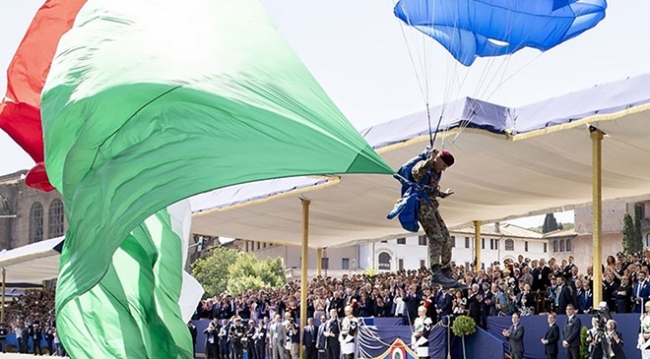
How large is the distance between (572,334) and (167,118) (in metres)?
10.4

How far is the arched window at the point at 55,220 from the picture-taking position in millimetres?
90681

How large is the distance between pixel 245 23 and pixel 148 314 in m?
3.44

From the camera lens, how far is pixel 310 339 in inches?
924

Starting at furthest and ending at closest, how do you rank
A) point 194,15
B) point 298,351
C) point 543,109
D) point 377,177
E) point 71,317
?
point 298,351 → point 377,177 → point 543,109 → point 71,317 → point 194,15

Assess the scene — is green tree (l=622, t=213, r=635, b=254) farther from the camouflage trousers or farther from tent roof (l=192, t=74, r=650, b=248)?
the camouflage trousers

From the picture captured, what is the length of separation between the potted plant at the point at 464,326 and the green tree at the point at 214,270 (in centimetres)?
5360

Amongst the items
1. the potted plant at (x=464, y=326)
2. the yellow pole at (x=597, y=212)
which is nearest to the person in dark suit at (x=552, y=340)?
the yellow pole at (x=597, y=212)

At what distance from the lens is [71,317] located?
1022cm

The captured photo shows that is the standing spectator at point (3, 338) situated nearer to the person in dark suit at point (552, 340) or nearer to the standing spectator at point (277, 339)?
the standing spectator at point (277, 339)

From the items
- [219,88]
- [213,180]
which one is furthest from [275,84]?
[213,180]

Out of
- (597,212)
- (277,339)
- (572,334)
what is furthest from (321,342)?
(597,212)

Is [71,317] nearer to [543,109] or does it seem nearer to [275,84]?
[275,84]

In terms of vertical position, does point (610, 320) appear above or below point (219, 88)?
below

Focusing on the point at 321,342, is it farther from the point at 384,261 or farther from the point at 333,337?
the point at 384,261
